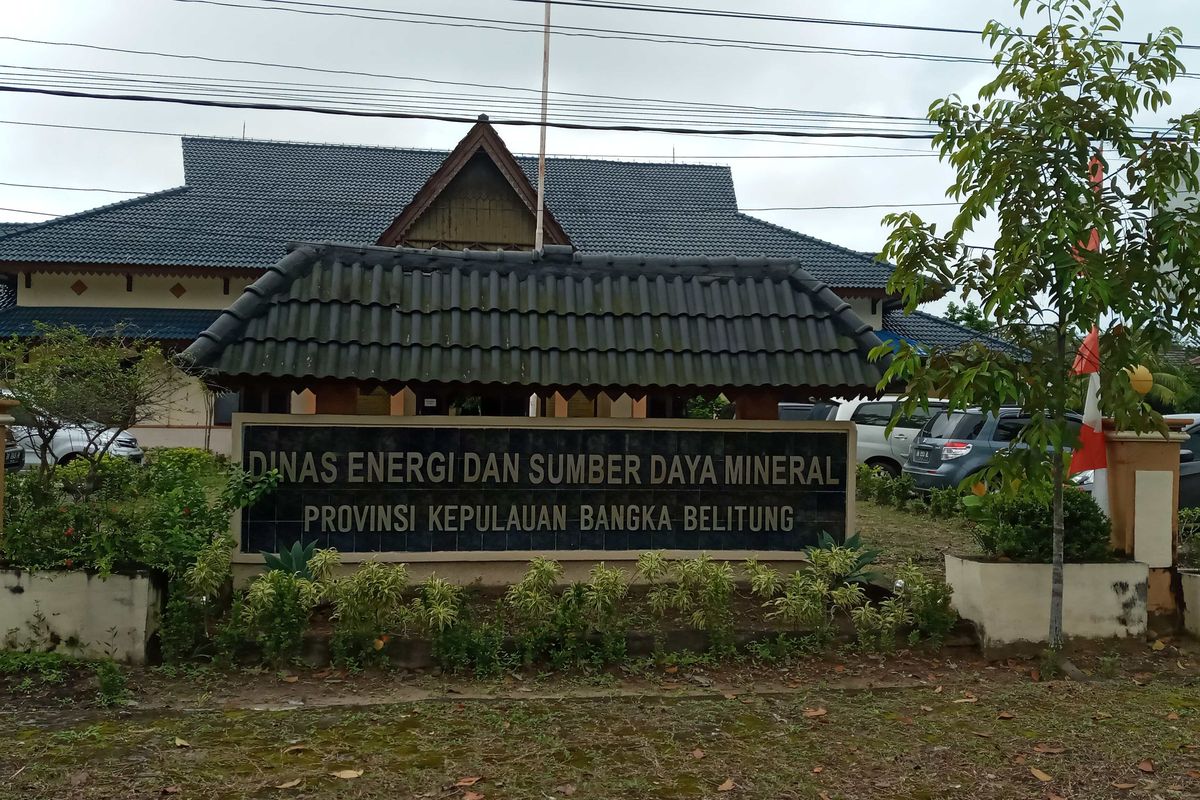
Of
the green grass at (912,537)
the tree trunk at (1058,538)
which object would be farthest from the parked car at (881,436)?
the tree trunk at (1058,538)

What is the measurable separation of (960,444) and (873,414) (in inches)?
135

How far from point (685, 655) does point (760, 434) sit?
2073 mm

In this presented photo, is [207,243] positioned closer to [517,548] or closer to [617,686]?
[517,548]

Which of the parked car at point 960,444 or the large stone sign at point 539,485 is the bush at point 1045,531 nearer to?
the large stone sign at point 539,485

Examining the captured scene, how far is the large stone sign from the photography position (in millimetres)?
7352

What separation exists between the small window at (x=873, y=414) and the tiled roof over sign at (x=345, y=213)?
3.78m

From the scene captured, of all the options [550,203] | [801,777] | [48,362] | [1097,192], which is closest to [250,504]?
[48,362]

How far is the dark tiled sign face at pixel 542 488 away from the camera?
290 inches

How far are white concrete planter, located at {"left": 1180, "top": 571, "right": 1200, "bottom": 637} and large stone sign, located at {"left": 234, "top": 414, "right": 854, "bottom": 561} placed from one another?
2626mm

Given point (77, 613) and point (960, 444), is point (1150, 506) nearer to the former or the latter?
point (960, 444)

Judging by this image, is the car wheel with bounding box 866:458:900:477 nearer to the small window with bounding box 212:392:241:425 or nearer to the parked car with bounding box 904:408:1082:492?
the parked car with bounding box 904:408:1082:492

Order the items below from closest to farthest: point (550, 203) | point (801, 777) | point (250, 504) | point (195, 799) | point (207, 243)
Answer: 1. point (195, 799)
2. point (801, 777)
3. point (250, 504)
4. point (207, 243)
5. point (550, 203)

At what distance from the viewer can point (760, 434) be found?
7875 millimetres

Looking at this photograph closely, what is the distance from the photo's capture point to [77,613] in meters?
6.27
